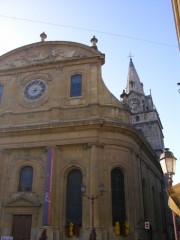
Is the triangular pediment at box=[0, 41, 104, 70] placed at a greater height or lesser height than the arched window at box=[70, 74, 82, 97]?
greater

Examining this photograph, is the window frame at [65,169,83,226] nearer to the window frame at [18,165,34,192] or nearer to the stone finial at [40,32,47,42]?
the window frame at [18,165,34,192]

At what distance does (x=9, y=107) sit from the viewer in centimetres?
2272

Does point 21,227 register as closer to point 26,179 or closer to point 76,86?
point 26,179

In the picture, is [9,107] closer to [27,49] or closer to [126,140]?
[27,49]

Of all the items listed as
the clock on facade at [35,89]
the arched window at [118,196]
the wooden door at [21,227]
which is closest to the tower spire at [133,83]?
the clock on facade at [35,89]

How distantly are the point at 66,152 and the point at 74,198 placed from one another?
10.5 feet

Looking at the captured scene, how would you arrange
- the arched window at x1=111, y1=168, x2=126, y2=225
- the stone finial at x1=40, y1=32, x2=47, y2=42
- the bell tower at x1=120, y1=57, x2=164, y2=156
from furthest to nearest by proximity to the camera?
the bell tower at x1=120, y1=57, x2=164, y2=156
the stone finial at x1=40, y1=32, x2=47, y2=42
the arched window at x1=111, y1=168, x2=126, y2=225

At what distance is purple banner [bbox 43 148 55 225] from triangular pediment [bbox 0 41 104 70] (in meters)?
8.58

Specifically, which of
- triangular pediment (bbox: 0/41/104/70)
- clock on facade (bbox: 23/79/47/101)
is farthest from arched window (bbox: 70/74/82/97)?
clock on facade (bbox: 23/79/47/101)

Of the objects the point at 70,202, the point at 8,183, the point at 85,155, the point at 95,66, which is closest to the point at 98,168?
the point at 85,155

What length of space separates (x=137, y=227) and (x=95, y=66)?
1247 centimetres

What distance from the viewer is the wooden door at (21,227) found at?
59.2 ft

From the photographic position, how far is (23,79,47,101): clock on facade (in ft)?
74.8

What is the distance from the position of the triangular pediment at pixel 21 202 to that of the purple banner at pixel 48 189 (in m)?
0.85
